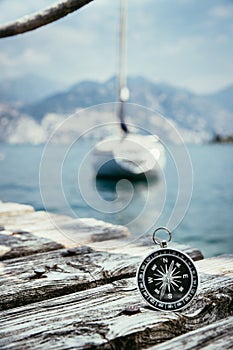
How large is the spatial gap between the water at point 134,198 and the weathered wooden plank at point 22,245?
0.21m

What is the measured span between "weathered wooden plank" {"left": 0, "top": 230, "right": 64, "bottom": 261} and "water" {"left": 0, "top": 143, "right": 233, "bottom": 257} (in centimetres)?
21

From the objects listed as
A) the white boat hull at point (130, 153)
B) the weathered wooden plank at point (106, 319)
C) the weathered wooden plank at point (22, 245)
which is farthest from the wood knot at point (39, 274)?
the white boat hull at point (130, 153)

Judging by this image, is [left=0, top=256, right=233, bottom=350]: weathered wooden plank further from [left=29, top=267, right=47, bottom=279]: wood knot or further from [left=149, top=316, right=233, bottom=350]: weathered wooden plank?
[left=29, top=267, right=47, bottom=279]: wood knot

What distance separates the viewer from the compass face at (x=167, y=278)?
1656mm

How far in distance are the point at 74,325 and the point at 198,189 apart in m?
15.1

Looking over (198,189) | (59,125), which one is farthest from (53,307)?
(198,189)

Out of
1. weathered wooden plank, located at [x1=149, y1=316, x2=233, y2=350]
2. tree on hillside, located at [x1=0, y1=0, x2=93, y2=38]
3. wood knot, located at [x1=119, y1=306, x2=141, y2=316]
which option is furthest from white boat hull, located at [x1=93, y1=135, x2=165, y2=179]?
weathered wooden plank, located at [x1=149, y1=316, x2=233, y2=350]

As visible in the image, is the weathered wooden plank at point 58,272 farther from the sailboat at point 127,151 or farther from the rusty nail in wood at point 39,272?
the sailboat at point 127,151

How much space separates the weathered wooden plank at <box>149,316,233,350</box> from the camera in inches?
54.5

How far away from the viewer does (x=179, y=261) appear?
1.68 meters

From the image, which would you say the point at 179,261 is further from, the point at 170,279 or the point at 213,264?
the point at 213,264

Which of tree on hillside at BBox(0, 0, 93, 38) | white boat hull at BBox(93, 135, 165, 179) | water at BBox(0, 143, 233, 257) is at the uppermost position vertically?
tree on hillside at BBox(0, 0, 93, 38)

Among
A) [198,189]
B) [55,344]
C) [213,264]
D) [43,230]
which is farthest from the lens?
[198,189]

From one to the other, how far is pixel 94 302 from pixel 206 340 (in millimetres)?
456
